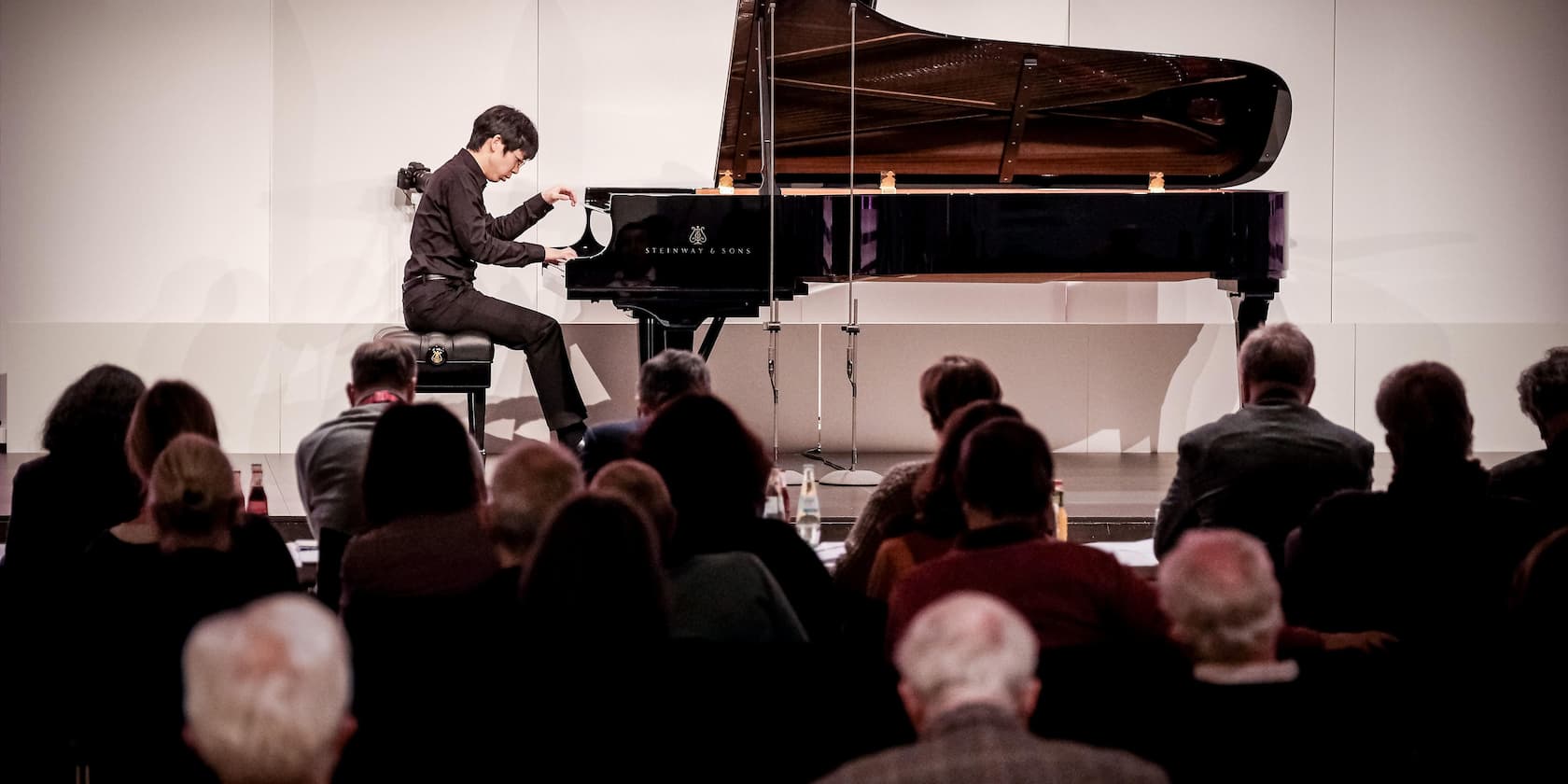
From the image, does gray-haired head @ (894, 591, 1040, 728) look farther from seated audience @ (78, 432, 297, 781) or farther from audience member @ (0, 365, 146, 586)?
audience member @ (0, 365, 146, 586)

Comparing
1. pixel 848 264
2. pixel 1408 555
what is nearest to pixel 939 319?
pixel 848 264

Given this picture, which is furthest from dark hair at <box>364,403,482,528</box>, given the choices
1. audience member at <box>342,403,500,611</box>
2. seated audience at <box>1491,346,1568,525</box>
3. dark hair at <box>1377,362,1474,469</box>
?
seated audience at <box>1491,346,1568,525</box>

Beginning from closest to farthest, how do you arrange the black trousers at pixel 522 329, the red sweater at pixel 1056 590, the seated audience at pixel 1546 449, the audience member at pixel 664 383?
the red sweater at pixel 1056 590
the seated audience at pixel 1546 449
the audience member at pixel 664 383
the black trousers at pixel 522 329

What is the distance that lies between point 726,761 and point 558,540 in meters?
0.39

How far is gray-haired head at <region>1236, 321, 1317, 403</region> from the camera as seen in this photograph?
3.26 metres

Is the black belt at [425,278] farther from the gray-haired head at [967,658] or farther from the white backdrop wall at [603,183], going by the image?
the gray-haired head at [967,658]

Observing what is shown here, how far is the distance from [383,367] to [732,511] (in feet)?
4.46

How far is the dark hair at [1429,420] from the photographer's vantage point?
8.83 ft

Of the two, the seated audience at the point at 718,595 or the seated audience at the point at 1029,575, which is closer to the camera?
the seated audience at the point at 1029,575

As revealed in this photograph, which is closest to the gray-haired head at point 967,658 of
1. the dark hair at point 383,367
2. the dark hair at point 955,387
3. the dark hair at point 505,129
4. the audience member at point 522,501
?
the audience member at point 522,501

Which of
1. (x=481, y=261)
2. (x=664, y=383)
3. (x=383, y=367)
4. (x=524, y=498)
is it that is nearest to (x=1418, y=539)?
(x=524, y=498)

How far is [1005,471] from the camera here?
88.0 inches

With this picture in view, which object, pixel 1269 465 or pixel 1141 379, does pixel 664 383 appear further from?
pixel 1141 379

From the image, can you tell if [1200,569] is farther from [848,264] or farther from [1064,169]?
[1064,169]
